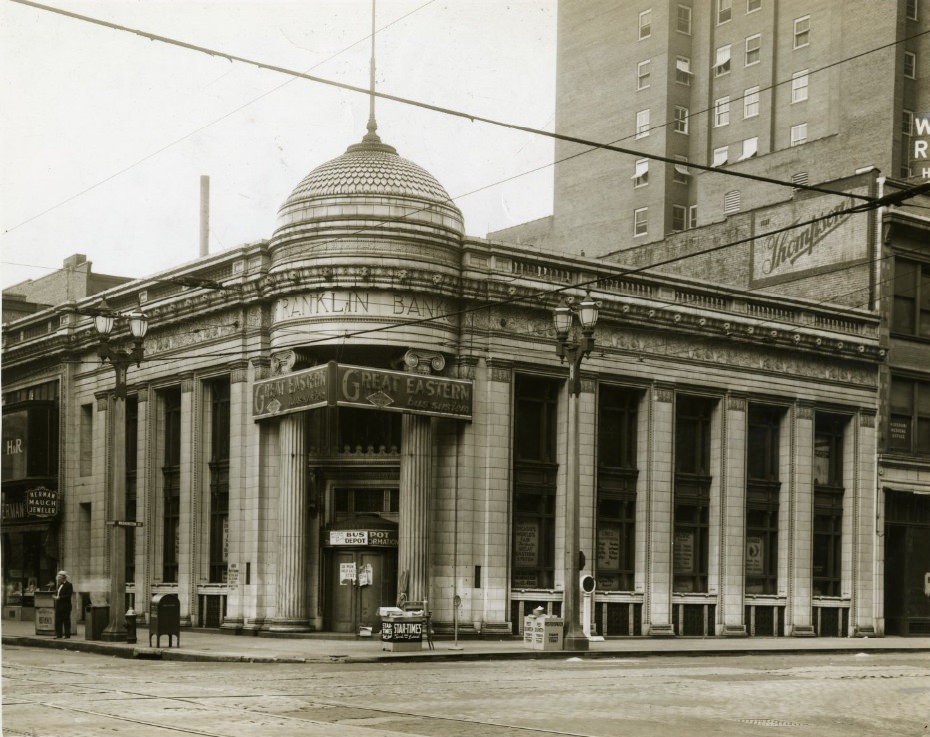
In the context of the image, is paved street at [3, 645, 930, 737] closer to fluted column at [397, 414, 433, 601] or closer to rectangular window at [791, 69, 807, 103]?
fluted column at [397, 414, 433, 601]

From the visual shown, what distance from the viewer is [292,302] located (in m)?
34.9

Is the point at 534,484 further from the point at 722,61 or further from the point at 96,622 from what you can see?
the point at 722,61

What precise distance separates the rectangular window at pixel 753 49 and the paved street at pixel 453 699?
1652 inches

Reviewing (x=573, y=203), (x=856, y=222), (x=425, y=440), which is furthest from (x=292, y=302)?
(x=573, y=203)

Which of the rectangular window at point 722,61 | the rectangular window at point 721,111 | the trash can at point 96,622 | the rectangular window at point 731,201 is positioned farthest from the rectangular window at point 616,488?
the rectangular window at point 722,61

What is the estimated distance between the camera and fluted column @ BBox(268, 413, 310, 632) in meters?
34.4

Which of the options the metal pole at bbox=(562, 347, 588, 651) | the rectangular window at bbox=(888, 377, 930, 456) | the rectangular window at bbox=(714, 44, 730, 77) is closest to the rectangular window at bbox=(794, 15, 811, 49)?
the rectangular window at bbox=(714, 44, 730, 77)

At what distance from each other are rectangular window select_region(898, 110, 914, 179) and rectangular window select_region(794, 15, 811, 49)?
31.1ft

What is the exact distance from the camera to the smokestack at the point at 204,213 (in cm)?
6022

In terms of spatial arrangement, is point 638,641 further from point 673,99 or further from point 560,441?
point 673,99

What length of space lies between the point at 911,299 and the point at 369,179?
20741 mm

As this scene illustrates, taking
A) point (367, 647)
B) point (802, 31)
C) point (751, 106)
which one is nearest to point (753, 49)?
point (751, 106)

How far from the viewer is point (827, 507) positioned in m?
43.2

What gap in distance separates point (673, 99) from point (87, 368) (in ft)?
110
